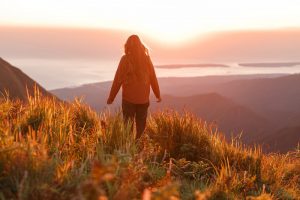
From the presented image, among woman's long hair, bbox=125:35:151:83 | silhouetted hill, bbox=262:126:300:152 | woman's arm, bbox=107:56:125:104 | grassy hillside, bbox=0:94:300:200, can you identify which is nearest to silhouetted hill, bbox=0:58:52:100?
woman's arm, bbox=107:56:125:104

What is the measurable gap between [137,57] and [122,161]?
4200 millimetres

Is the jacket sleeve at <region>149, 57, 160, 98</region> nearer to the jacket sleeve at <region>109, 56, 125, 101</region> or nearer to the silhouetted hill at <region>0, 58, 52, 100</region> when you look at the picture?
the jacket sleeve at <region>109, 56, 125, 101</region>

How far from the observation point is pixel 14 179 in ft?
12.5

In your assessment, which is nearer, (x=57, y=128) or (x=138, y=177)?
(x=138, y=177)

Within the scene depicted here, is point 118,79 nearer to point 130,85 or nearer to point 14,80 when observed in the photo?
point 130,85

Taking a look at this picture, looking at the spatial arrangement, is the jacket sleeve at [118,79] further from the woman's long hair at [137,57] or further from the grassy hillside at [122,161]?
the grassy hillside at [122,161]

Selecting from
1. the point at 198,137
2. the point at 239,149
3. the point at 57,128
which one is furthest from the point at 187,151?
the point at 57,128

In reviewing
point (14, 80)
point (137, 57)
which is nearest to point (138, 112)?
point (137, 57)

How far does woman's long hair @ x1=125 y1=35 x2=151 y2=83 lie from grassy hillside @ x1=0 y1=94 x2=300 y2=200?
2.81 feet

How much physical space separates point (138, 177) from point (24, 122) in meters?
3.24

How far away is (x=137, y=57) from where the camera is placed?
330 inches

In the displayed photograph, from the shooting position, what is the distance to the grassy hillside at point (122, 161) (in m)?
3.65

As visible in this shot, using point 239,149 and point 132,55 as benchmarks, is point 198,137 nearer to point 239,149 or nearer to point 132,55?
point 239,149

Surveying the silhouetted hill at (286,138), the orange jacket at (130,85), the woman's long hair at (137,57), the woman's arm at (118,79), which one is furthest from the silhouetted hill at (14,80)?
the silhouetted hill at (286,138)
